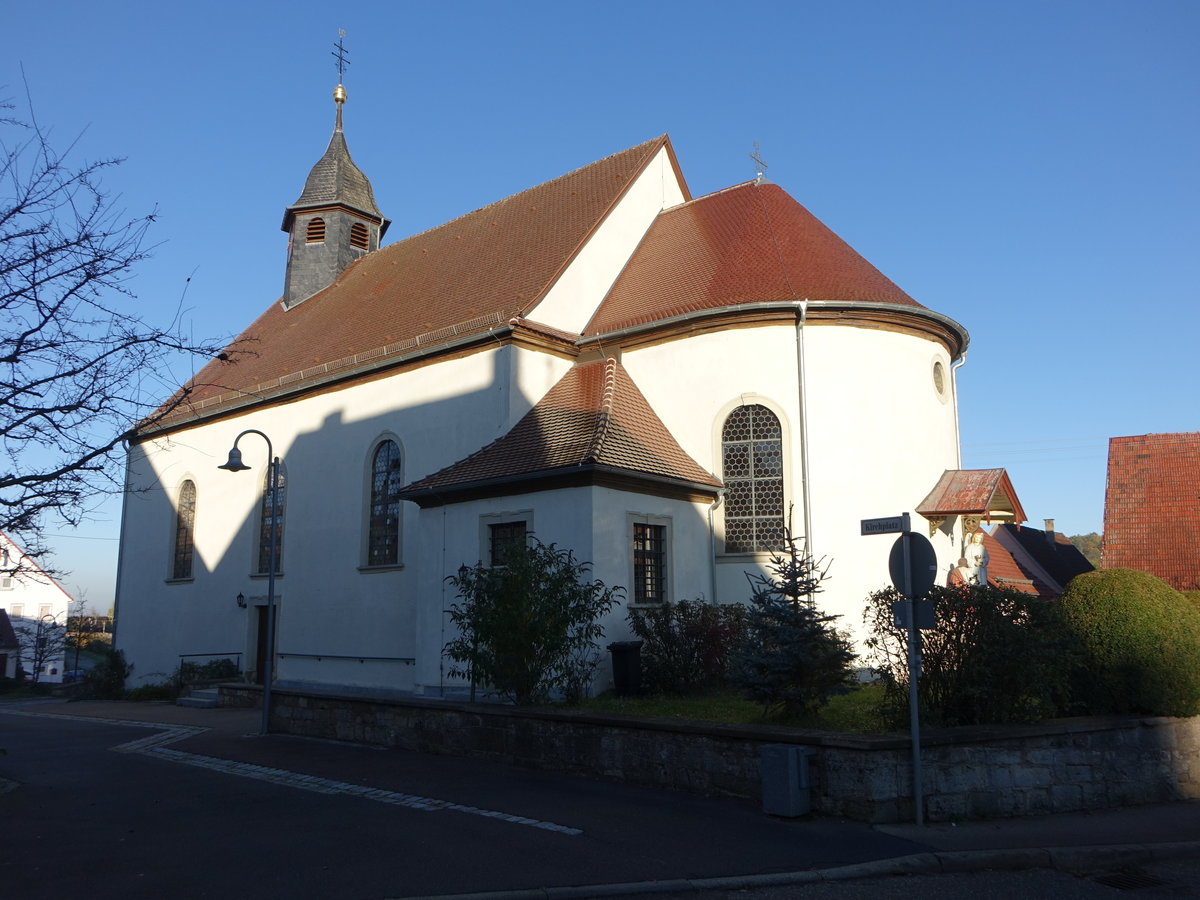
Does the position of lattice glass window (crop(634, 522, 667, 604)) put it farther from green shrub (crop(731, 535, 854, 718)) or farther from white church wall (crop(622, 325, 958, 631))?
green shrub (crop(731, 535, 854, 718))

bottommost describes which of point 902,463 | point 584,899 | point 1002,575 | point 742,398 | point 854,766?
point 584,899

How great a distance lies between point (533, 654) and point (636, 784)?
2521 millimetres

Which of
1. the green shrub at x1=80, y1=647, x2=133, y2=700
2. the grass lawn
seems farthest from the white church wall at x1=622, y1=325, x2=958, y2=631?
the green shrub at x1=80, y1=647, x2=133, y2=700

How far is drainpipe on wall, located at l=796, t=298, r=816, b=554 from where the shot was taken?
15281 millimetres

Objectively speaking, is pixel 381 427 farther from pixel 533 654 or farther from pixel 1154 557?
pixel 1154 557

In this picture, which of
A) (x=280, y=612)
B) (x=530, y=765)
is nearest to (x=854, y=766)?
(x=530, y=765)

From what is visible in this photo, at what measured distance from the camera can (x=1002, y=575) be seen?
2280cm

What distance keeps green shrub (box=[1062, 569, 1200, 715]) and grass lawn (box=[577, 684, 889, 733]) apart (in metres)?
2.23

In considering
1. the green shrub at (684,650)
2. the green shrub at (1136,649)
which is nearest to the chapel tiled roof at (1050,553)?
the green shrub at (684,650)

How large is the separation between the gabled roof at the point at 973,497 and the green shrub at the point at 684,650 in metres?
4.48

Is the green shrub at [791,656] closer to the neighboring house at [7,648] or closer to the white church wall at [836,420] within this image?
the white church wall at [836,420]

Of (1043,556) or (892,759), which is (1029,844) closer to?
(892,759)

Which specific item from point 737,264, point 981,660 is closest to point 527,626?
point 981,660

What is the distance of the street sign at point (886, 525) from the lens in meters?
8.12
